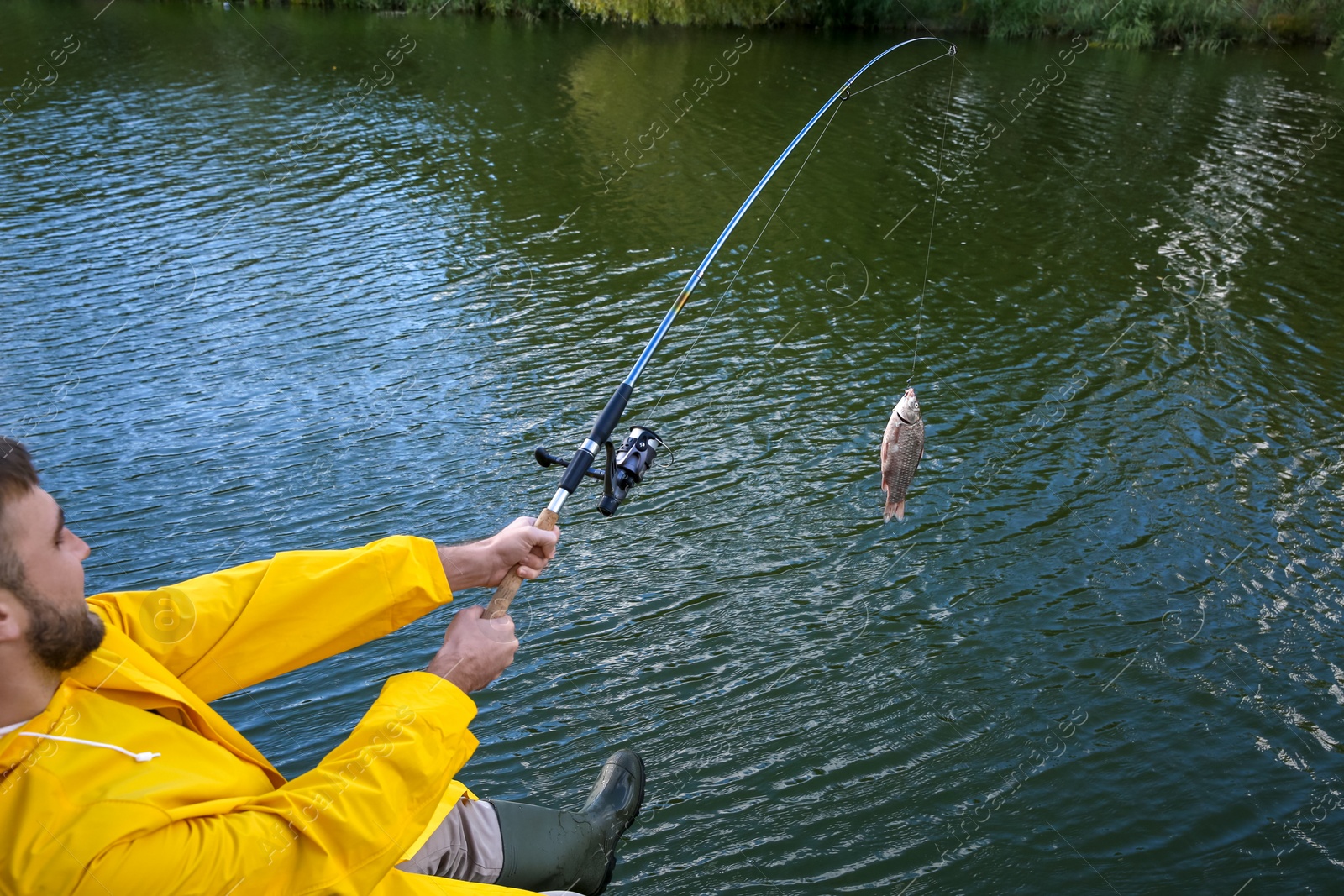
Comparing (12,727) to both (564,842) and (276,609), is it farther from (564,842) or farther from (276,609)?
(564,842)

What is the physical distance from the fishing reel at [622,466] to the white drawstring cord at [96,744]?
4.28 feet

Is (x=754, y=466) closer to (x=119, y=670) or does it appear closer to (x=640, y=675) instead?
(x=640, y=675)

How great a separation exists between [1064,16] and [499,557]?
24.8 m

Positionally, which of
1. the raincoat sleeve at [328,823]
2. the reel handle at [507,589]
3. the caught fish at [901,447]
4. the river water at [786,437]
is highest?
the reel handle at [507,589]

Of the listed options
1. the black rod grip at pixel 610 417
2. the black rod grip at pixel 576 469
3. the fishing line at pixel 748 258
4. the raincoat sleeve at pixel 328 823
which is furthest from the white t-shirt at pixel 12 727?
the fishing line at pixel 748 258

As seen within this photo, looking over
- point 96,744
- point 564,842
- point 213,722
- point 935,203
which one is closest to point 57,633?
point 96,744

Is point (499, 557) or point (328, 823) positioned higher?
point (499, 557)

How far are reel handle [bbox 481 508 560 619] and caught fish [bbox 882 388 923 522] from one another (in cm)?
201

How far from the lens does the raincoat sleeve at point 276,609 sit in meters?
2.25

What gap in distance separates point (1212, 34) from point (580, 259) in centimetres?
1899

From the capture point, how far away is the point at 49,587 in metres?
1.78

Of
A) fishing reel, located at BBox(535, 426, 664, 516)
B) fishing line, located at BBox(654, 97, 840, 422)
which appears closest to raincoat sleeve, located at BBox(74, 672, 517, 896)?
fishing reel, located at BBox(535, 426, 664, 516)

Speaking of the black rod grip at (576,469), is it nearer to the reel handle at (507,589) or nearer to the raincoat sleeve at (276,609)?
the reel handle at (507,589)

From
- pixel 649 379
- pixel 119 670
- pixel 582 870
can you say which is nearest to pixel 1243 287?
pixel 649 379
